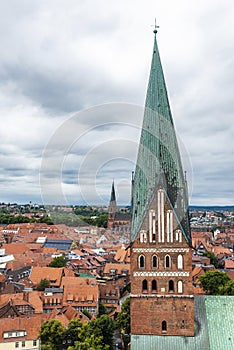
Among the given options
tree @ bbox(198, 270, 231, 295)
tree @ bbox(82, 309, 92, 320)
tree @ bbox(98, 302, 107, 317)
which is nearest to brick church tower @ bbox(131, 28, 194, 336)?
→ tree @ bbox(82, 309, 92, 320)

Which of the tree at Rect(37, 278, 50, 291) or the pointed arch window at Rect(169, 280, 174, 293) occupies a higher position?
the pointed arch window at Rect(169, 280, 174, 293)

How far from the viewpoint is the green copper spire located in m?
26.6

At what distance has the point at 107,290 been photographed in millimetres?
73125

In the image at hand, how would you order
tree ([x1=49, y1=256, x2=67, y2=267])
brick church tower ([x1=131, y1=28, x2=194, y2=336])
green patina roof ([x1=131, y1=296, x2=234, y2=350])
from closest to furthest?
1. green patina roof ([x1=131, y1=296, x2=234, y2=350])
2. brick church tower ([x1=131, y1=28, x2=194, y2=336])
3. tree ([x1=49, y1=256, x2=67, y2=267])

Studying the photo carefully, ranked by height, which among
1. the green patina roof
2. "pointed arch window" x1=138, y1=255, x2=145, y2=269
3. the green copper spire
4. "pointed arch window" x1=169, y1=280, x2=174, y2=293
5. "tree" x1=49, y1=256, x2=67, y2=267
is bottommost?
the green patina roof

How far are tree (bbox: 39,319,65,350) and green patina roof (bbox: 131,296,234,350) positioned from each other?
22.8 metres

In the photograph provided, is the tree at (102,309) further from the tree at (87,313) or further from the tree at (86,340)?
the tree at (86,340)

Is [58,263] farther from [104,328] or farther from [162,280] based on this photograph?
[162,280]

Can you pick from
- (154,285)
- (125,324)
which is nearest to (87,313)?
(125,324)

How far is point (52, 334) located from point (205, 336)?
25.4 m

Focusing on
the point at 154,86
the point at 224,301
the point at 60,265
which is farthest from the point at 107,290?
the point at 154,86

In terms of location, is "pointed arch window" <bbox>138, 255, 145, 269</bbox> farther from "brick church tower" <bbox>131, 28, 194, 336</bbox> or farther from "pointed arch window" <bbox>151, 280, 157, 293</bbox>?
"pointed arch window" <bbox>151, 280, 157, 293</bbox>

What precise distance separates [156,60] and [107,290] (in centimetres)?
5459

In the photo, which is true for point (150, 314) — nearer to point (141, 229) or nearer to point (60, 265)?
point (141, 229)
